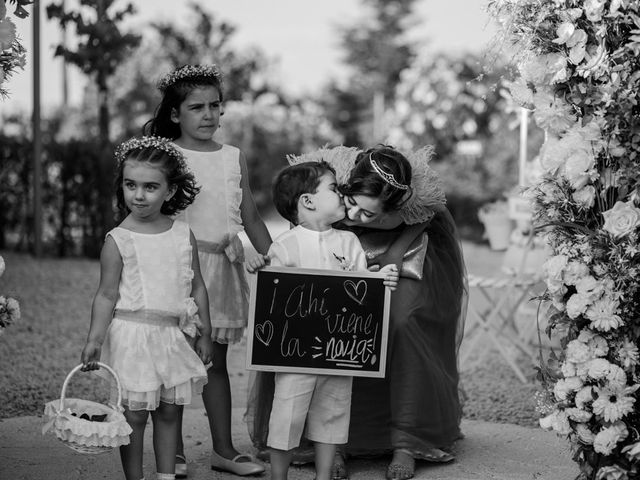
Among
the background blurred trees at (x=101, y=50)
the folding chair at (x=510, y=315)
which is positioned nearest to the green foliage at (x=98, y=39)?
the background blurred trees at (x=101, y=50)

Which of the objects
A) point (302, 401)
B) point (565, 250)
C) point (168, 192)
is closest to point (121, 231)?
point (168, 192)

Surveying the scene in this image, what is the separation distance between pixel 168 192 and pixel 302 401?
1022mm

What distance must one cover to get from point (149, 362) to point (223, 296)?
2.31 ft

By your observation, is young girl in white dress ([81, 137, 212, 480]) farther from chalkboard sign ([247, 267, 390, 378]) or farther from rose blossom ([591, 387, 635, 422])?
rose blossom ([591, 387, 635, 422])

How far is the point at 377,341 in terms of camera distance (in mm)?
4062

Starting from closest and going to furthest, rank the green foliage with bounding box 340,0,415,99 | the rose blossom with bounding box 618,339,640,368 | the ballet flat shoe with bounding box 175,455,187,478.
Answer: the rose blossom with bounding box 618,339,640,368
the ballet flat shoe with bounding box 175,455,187,478
the green foliage with bounding box 340,0,415,99

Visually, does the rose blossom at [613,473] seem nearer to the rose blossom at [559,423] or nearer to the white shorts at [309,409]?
the rose blossom at [559,423]

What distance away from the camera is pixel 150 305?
154 inches

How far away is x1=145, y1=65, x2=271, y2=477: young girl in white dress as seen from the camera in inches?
175

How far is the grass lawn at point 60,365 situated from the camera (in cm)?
584

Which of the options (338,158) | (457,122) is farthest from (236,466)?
(457,122)

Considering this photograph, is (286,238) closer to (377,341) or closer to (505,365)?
(377,341)

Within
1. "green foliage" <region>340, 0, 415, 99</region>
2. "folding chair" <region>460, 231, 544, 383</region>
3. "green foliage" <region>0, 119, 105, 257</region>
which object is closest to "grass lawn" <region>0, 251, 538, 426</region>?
"folding chair" <region>460, 231, 544, 383</region>

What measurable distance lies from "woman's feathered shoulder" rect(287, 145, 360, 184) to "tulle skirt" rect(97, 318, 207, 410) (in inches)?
39.8
